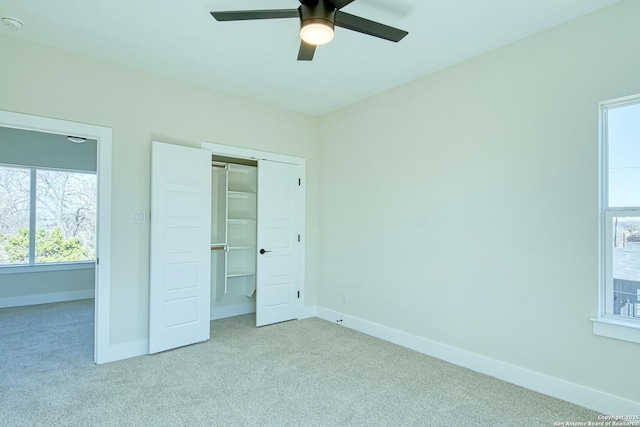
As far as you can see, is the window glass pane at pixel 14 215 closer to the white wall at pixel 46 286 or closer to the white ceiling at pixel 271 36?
the white wall at pixel 46 286

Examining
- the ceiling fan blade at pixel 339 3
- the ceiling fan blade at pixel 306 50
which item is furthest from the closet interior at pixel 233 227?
the ceiling fan blade at pixel 339 3

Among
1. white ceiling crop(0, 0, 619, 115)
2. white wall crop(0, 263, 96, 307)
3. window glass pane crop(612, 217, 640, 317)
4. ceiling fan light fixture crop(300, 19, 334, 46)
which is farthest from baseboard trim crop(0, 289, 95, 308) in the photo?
window glass pane crop(612, 217, 640, 317)

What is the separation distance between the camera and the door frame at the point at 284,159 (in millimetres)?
4055

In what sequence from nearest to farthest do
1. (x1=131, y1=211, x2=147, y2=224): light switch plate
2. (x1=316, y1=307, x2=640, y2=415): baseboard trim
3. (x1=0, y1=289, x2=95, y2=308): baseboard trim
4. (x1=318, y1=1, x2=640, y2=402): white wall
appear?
(x1=316, y1=307, x2=640, y2=415): baseboard trim, (x1=318, y1=1, x2=640, y2=402): white wall, (x1=131, y1=211, x2=147, y2=224): light switch plate, (x1=0, y1=289, x2=95, y2=308): baseboard trim

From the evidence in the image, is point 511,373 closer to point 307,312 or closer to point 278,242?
point 307,312

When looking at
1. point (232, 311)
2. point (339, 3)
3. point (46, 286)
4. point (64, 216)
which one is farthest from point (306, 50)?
point (46, 286)

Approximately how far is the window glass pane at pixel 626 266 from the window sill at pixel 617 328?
0.32 ft

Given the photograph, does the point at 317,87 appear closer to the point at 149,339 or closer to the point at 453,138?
the point at 453,138

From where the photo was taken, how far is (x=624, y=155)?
2414 millimetres

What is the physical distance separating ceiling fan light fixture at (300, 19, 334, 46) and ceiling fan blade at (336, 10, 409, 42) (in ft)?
0.31

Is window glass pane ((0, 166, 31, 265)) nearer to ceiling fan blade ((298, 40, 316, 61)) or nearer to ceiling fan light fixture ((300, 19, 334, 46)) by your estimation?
ceiling fan blade ((298, 40, 316, 61))

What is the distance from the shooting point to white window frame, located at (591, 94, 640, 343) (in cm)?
237

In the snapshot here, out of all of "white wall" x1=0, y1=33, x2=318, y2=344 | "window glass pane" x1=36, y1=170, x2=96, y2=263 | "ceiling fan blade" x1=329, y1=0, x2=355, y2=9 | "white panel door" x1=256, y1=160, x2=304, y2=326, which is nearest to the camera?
"ceiling fan blade" x1=329, y1=0, x2=355, y2=9

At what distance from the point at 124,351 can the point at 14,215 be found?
384 cm
